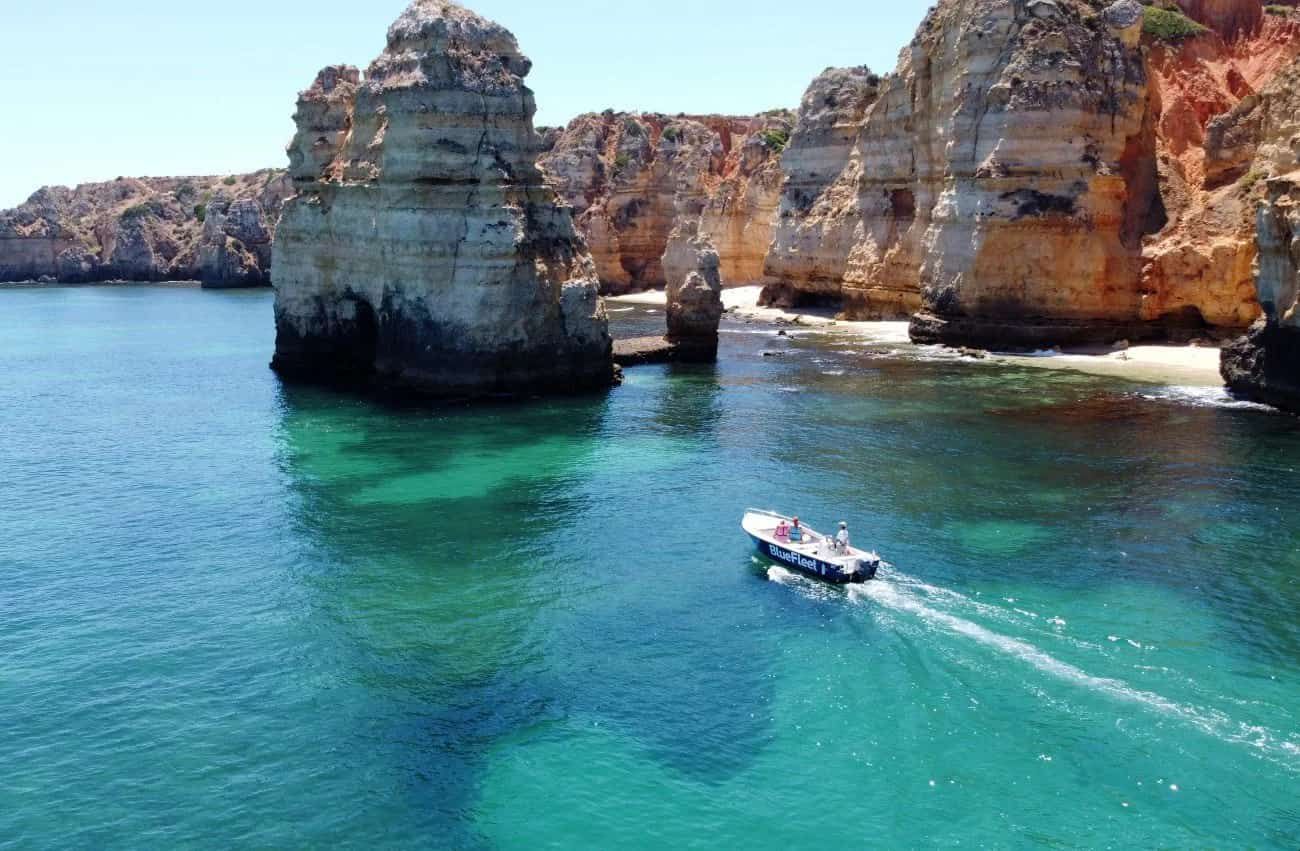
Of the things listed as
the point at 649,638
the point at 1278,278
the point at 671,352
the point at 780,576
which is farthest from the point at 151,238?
the point at 649,638

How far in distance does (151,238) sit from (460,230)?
432 feet

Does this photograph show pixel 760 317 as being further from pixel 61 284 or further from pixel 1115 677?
pixel 61 284

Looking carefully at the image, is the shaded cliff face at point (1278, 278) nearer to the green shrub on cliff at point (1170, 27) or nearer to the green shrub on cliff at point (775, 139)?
the green shrub on cliff at point (1170, 27)

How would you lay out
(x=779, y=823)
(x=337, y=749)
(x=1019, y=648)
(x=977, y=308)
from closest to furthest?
(x=779, y=823), (x=337, y=749), (x=1019, y=648), (x=977, y=308)

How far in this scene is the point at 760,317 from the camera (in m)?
85.5

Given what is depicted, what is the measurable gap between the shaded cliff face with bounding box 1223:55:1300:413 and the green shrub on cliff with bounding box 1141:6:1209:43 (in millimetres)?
21669

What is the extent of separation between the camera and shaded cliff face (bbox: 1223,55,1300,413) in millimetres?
41906

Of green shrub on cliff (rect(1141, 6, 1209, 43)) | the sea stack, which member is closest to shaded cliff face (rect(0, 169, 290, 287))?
the sea stack

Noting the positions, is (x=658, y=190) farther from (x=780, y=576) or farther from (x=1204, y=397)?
(x=780, y=576)

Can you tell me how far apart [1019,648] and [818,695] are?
15.4 feet

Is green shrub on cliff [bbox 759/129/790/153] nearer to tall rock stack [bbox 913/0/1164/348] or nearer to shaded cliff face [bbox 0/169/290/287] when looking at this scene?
tall rock stack [bbox 913/0/1164/348]

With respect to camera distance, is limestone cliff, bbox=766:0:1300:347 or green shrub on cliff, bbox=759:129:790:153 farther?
green shrub on cliff, bbox=759:129:790:153

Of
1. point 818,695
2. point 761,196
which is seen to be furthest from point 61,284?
point 818,695

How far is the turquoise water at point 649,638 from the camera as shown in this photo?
17.3 meters
